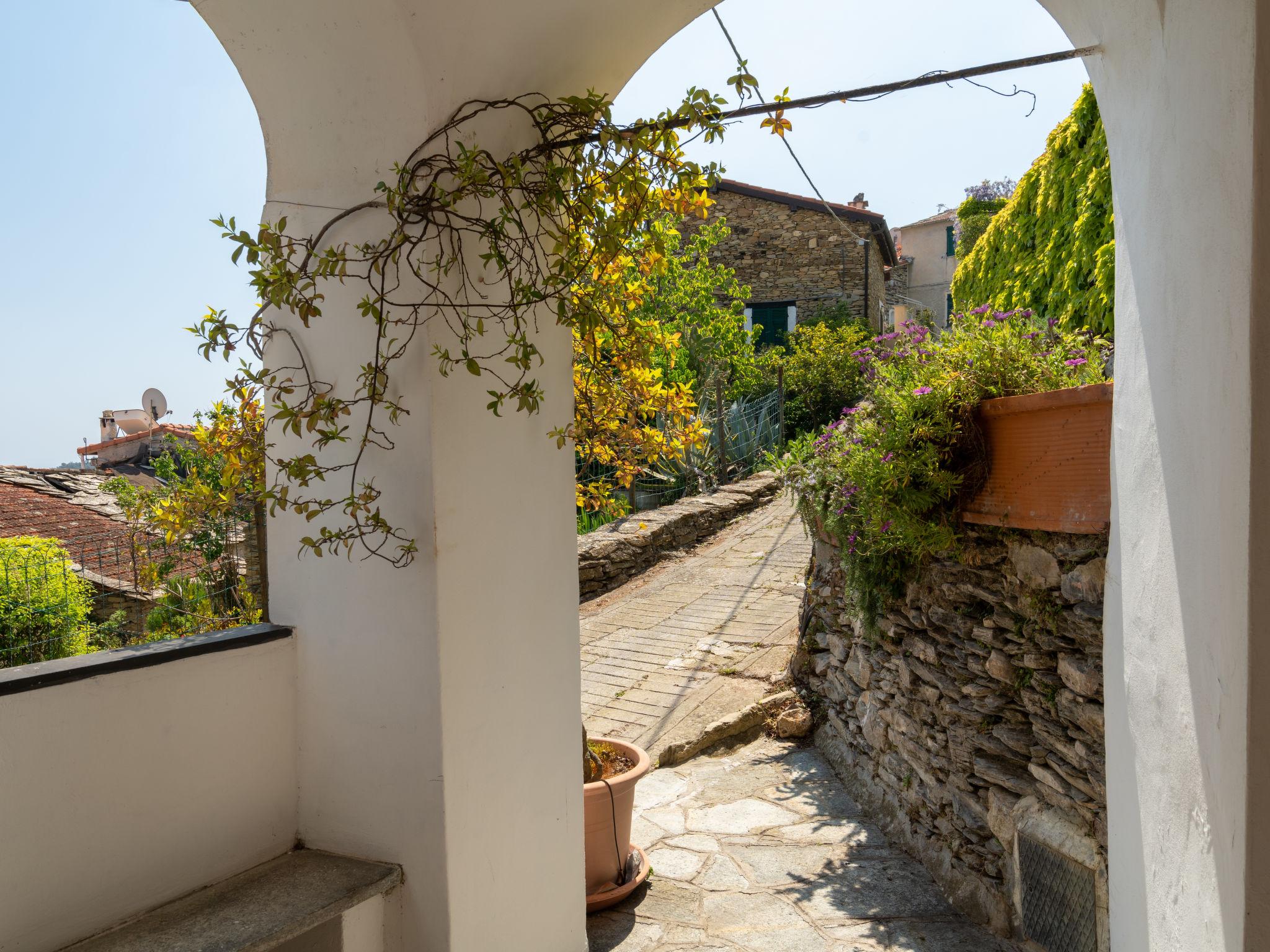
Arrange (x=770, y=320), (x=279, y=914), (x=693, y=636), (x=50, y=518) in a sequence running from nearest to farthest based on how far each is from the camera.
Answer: (x=279, y=914)
(x=693, y=636)
(x=50, y=518)
(x=770, y=320)

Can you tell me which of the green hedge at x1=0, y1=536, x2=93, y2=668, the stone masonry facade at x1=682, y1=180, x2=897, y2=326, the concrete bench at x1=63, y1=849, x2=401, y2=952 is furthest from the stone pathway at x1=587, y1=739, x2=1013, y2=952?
the stone masonry facade at x1=682, y1=180, x2=897, y2=326

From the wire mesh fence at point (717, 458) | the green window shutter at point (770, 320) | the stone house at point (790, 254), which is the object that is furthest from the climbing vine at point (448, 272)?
the green window shutter at point (770, 320)

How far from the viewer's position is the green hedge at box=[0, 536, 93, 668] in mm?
5156

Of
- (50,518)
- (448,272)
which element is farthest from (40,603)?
(448,272)

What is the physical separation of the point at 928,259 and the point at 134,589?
24.0m

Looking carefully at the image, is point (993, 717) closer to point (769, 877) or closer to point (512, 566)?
point (769, 877)

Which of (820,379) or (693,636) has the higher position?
(820,379)

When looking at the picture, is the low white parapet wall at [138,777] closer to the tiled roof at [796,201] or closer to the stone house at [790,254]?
the stone house at [790,254]

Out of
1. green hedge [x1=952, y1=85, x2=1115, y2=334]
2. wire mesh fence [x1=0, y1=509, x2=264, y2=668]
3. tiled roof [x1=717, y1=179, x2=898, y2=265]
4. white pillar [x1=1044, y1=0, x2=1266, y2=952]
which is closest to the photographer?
white pillar [x1=1044, y1=0, x2=1266, y2=952]

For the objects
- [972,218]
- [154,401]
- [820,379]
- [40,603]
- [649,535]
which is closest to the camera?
[40,603]

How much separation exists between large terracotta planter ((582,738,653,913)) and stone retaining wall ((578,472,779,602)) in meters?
4.08

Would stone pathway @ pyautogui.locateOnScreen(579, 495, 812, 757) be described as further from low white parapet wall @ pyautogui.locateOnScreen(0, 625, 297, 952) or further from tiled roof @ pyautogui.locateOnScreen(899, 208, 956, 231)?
tiled roof @ pyautogui.locateOnScreen(899, 208, 956, 231)

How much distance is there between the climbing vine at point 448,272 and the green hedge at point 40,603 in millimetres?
3401

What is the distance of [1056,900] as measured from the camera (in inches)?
105
